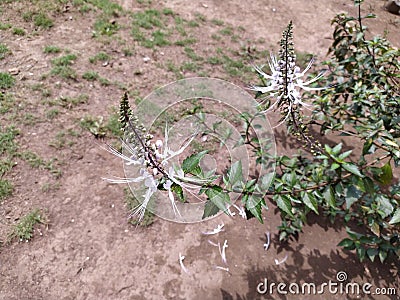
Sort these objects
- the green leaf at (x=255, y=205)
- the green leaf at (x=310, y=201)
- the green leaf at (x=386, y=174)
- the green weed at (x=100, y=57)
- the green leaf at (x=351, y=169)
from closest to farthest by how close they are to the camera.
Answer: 1. the green leaf at (x=255, y=205)
2. the green leaf at (x=351, y=169)
3. the green leaf at (x=386, y=174)
4. the green leaf at (x=310, y=201)
5. the green weed at (x=100, y=57)

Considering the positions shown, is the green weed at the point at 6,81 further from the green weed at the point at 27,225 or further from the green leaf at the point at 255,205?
the green leaf at the point at 255,205

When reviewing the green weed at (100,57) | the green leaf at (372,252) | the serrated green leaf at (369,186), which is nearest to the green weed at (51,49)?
the green weed at (100,57)

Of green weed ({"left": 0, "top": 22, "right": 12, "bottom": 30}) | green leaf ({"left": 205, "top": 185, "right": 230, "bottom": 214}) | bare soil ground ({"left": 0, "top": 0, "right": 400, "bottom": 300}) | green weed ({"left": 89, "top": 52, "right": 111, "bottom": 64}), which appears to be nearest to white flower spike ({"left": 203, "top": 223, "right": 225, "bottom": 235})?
bare soil ground ({"left": 0, "top": 0, "right": 400, "bottom": 300})

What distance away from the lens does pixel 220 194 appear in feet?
4.91

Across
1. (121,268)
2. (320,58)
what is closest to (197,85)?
(320,58)

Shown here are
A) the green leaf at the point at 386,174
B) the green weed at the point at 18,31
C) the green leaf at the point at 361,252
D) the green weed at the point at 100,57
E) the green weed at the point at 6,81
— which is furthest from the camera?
the green weed at the point at 18,31

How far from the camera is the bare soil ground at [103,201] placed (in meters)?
2.62

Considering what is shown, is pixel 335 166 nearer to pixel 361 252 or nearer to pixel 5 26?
pixel 361 252

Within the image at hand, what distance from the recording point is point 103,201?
3.04 meters

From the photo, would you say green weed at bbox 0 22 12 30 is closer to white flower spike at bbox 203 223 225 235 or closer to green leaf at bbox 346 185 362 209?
white flower spike at bbox 203 223 225 235

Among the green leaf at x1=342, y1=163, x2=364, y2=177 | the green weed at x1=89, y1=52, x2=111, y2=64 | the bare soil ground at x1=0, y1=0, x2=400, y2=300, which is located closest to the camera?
the green leaf at x1=342, y1=163, x2=364, y2=177

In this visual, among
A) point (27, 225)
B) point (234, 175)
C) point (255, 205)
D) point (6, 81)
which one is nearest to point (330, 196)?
point (255, 205)

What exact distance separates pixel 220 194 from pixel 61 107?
2745 mm

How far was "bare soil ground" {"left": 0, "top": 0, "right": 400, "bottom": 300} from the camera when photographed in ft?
8.59
